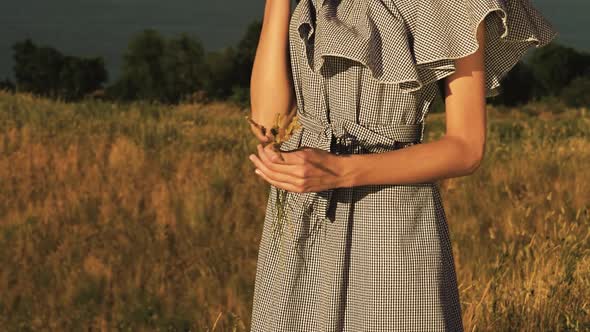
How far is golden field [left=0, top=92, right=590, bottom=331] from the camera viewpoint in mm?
4059

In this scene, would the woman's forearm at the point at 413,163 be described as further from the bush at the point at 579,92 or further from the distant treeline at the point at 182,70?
the distant treeline at the point at 182,70

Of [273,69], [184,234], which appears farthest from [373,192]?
[184,234]

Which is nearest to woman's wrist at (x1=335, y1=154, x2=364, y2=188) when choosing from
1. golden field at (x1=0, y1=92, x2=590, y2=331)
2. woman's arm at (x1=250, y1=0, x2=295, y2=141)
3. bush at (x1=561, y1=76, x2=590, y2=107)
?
woman's arm at (x1=250, y1=0, x2=295, y2=141)

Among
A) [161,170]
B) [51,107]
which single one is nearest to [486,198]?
[161,170]

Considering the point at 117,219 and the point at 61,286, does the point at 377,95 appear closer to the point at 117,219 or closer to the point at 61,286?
the point at 61,286

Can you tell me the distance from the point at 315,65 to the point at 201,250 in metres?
3.59

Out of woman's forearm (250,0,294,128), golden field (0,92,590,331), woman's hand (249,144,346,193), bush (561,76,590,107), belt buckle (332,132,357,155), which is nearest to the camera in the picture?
woman's hand (249,144,346,193)

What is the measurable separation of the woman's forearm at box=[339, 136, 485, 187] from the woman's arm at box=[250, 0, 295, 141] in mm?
428

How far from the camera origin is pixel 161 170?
7.22m

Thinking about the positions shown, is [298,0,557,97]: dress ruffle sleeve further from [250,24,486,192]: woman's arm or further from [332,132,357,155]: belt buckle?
[332,132,357,155]: belt buckle

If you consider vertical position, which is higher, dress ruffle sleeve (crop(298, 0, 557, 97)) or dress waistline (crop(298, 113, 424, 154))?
dress ruffle sleeve (crop(298, 0, 557, 97))

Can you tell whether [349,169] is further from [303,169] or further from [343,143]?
[343,143]

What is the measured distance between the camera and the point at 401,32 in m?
1.84

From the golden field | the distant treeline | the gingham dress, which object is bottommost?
the distant treeline
